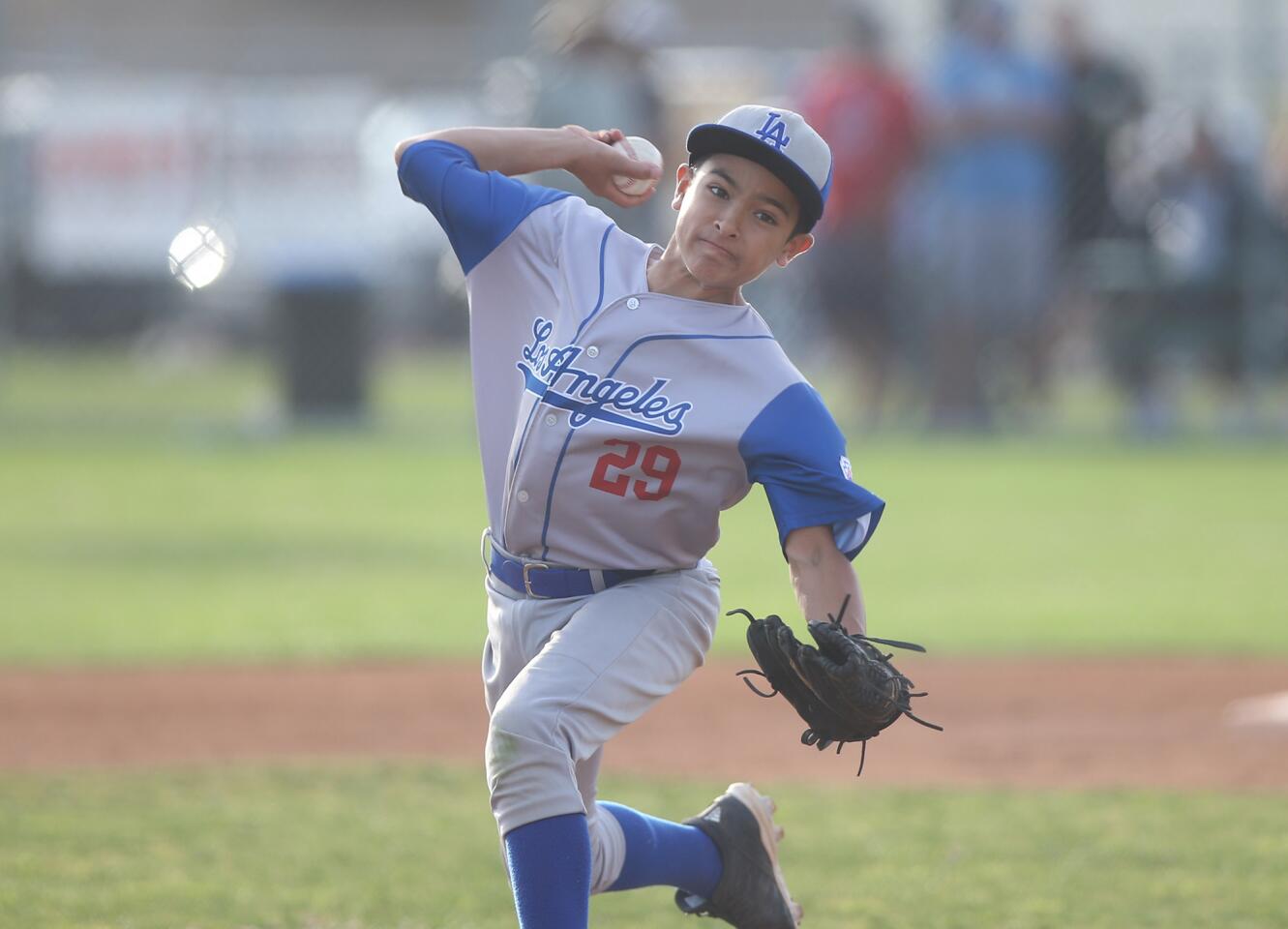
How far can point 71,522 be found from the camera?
936 centimetres

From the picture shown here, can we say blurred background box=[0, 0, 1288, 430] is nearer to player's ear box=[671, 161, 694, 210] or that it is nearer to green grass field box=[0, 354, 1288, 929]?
green grass field box=[0, 354, 1288, 929]

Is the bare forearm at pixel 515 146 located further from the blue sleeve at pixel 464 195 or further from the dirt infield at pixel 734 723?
the dirt infield at pixel 734 723

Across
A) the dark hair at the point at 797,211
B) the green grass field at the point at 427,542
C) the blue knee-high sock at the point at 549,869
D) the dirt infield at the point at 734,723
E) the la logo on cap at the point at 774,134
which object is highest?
the la logo on cap at the point at 774,134

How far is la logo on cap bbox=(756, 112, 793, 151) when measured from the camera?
313 centimetres

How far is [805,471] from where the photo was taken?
9.87 ft

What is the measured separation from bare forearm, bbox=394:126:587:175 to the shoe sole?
131 centimetres

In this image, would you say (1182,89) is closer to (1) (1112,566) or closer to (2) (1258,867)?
(1) (1112,566)

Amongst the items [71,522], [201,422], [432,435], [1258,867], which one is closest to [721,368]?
[1258,867]

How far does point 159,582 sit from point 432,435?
4587 millimetres

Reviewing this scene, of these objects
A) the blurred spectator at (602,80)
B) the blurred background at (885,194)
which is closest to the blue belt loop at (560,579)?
the blurred background at (885,194)

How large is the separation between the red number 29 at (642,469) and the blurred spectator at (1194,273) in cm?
942

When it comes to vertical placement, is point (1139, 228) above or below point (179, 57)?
below

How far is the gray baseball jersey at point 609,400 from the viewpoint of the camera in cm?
306

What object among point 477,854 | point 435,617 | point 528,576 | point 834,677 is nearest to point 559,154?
point 528,576
